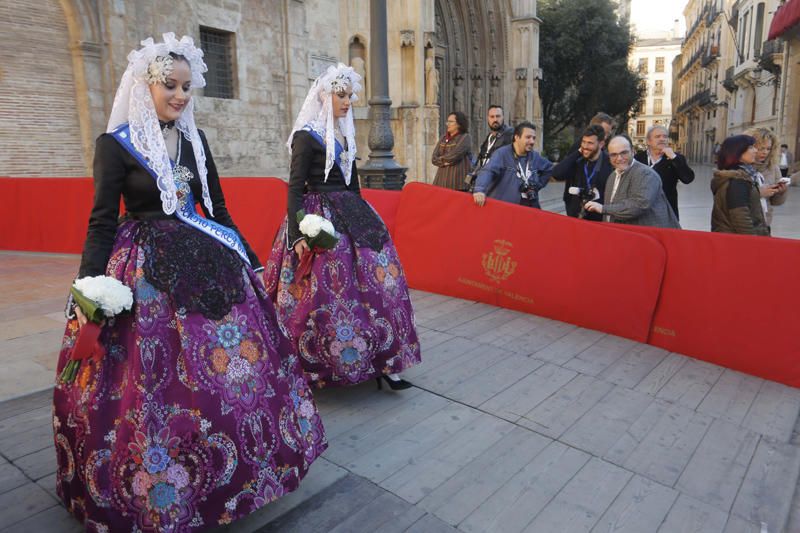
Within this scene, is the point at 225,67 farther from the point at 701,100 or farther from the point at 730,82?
the point at 701,100

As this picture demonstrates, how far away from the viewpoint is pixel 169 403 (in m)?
2.18

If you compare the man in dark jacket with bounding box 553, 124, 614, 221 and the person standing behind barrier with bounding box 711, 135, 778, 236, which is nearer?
the person standing behind barrier with bounding box 711, 135, 778, 236

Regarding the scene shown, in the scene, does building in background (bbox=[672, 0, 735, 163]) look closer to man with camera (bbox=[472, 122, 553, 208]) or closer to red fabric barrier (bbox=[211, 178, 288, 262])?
man with camera (bbox=[472, 122, 553, 208])

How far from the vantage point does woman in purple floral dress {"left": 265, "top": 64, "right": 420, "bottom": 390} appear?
11.6 feet

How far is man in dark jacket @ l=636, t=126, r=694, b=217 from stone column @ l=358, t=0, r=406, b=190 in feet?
10.5

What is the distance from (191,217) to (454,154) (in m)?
5.36

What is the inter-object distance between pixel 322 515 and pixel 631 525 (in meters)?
1.42

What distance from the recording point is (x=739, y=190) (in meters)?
4.62

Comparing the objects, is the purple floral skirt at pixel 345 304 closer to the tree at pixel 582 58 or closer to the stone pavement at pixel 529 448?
the stone pavement at pixel 529 448

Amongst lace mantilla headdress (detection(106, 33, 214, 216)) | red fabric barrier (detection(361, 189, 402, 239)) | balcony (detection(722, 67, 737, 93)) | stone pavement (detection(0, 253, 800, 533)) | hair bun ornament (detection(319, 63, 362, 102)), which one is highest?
balcony (detection(722, 67, 737, 93))

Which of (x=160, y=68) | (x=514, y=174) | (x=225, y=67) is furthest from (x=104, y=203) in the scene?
(x=225, y=67)

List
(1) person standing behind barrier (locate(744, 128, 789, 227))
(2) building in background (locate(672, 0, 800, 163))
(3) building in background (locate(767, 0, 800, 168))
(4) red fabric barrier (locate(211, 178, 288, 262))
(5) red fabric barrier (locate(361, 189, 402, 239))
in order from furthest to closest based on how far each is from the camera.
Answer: (2) building in background (locate(672, 0, 800, 163)), (3) building in background (locate(767, 0, 800, 168)), (4) red fabric barrier (locate(211, 178, 288, 262)), (5) red fabric barrier (locate(361, 189, 402, 239)), (1) person standing behind barrier (locate(744, 128, 789, 227))

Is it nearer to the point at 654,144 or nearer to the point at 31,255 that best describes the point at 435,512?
the point at 654,144

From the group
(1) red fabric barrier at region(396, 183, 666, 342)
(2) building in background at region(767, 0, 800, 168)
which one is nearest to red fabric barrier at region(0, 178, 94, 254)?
(1) red fabric barrier at region(396, 183, 666, 342)
